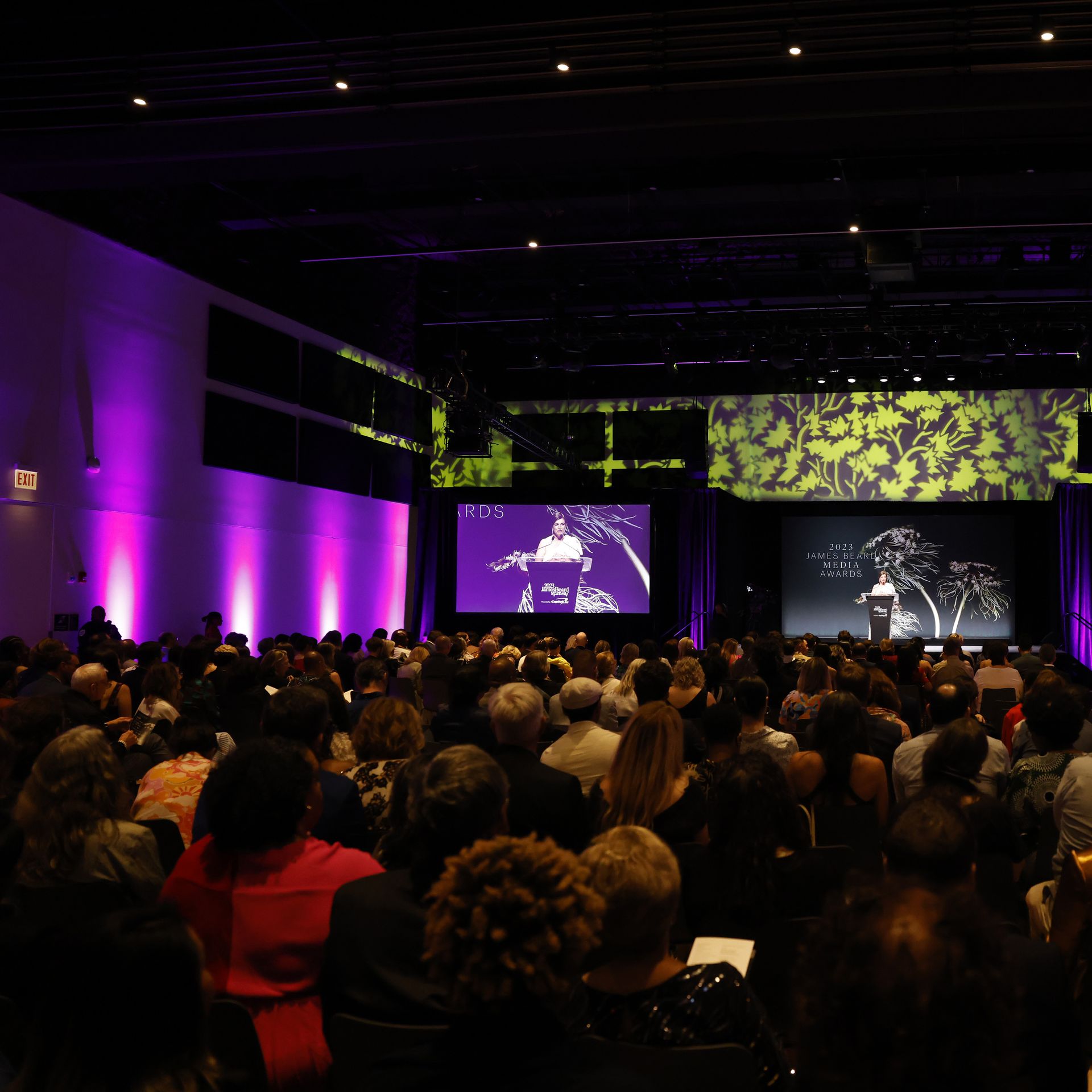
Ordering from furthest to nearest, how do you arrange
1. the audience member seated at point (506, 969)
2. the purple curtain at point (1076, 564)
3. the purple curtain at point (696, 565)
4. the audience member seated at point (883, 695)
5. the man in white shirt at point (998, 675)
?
the purple curtain at point (696, 565) → the purple curtain at point (1076, 564) → the man in white shirt at point (998, 675) → the audience member seated at point (883, 695) → the audience member seated at point (506, 969)

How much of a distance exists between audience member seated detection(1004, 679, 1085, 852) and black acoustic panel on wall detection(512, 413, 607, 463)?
632 inches

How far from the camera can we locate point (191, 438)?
12695 mm

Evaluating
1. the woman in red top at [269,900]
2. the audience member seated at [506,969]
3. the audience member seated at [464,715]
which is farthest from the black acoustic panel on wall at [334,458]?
the audience member seated at [506,969]

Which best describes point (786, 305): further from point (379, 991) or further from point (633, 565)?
point (379, 991)

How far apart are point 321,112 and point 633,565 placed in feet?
36.0

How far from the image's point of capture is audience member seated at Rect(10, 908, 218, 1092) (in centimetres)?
130

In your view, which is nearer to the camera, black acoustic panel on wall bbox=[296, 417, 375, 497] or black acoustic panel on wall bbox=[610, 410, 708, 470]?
black acoustic panel on wall bbox=[296, 417, 375, 497]

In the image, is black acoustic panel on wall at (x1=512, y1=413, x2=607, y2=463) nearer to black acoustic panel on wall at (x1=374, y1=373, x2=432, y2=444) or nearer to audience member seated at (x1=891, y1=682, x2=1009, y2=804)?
black acoustic panel on wall at (x1=374, y1=373, x2=432, y2=444)

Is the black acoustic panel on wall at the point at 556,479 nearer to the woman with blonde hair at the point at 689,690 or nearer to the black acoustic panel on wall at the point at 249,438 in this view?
the black acoustic panel on wall at the point at 249,438

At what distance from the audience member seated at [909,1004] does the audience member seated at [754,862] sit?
1443 mm

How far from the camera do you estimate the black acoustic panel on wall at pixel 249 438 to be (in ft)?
42.7

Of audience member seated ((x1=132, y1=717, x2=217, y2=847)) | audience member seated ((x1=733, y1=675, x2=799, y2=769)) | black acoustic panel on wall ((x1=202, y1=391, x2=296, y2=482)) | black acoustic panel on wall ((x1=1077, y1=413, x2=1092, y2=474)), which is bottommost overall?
audience member seated ((x1=132, y1=717, x2=217, y2=847))

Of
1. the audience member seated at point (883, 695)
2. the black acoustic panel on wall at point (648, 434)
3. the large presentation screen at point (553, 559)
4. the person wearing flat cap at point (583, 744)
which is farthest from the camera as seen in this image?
the black acoustic panel on wall at point (648, 434)

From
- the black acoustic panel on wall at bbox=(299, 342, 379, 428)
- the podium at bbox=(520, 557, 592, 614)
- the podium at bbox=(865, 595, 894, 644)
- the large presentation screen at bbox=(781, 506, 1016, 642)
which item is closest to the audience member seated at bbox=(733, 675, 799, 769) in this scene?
the black acoustic panel on wall at bbox=(299, 342, 379, 428)
